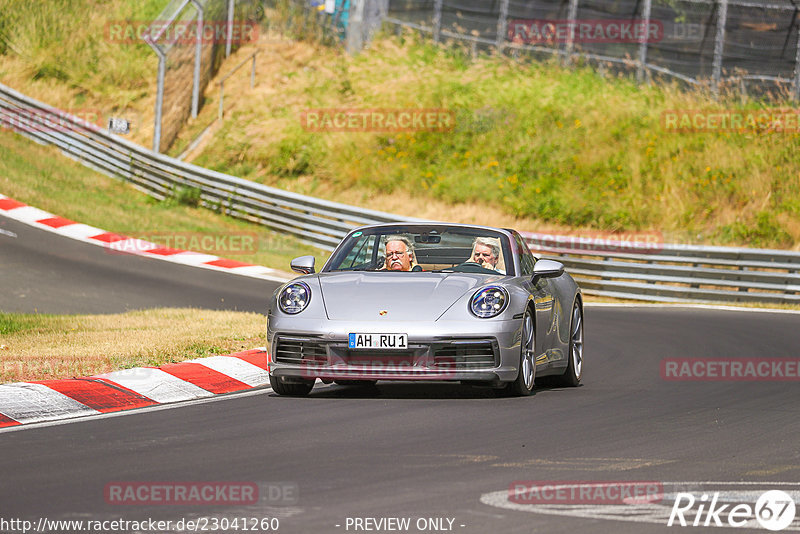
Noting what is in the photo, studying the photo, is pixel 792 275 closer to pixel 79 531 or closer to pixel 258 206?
pixel 258 206

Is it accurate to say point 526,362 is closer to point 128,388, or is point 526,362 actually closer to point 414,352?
point 414,352

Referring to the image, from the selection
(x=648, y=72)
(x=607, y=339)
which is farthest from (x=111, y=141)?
(x=607, y=339)

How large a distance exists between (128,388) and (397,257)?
2312 mm

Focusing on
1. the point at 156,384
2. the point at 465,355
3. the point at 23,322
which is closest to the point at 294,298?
the point at 156,384

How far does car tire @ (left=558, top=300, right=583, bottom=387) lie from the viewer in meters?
10.7

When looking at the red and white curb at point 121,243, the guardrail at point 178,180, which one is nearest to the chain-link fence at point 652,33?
the guardrail at point 178,180

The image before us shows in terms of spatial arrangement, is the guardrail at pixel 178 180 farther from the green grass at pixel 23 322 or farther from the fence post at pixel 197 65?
the green grass at pixel 23 322

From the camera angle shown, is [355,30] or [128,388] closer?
[128,388]

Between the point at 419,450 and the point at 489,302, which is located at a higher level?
the point at 489,302

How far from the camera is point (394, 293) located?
9.19 meters

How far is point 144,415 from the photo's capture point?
829 centimetres

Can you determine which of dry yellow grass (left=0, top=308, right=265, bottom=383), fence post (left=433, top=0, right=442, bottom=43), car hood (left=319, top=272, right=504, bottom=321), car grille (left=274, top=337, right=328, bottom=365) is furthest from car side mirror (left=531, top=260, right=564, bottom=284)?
fence post (left=433, top=0, right=442, bottom=43)

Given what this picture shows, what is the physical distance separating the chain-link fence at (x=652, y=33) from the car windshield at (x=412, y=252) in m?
20.5

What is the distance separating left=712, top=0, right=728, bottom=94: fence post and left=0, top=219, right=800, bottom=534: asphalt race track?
62.7 feet
